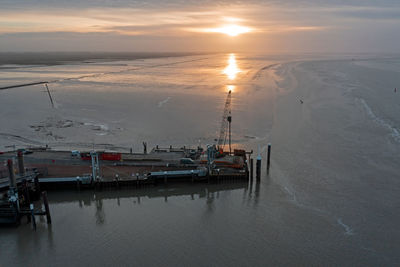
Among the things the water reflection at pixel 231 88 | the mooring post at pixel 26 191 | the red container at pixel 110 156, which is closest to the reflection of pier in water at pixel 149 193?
the mooring post at pixel 26 191

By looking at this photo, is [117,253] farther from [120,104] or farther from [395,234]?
[120,104]

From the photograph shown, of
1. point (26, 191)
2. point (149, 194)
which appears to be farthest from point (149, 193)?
point (26, 191)

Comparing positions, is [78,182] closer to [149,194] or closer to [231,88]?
[149,194]

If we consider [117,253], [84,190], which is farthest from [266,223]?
[84,190]

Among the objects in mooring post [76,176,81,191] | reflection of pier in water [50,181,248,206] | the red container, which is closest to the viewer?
reflection of pier in water [50,181,248,206]

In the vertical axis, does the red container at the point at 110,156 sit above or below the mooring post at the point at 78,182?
above

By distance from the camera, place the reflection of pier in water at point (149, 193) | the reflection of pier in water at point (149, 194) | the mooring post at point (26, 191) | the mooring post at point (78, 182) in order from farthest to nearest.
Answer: the mooring post at point (78, 182) < the reflection of pier in water at point (149, 193) < the reflection of pier in water at point (149, 194) < the mooring post at point (26, 191)

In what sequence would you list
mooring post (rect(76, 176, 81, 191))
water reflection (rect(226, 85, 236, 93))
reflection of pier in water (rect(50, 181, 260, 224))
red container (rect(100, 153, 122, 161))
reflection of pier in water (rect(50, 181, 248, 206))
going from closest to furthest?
1. reflection of pier in water (rect(50, 181, 260, 224))
2. reflection of pier in water (rect(50, 181, 248, 206))
3. mooring post (rect(76, 176, 81, 191))
4. red container (rect(100, 153, 122, 161))
5. water reflection (rect(226, 85, 236, 93))

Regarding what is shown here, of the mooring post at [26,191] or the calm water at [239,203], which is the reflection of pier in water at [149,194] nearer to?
the calm water at [239,203]

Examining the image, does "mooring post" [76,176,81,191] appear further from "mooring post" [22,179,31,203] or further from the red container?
the red container

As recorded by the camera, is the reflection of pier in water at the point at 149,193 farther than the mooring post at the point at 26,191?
Yes

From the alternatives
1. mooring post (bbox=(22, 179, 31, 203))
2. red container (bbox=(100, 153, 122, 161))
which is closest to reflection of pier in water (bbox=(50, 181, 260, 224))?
mooring post (bbox=(22, 179, 31, 203))
